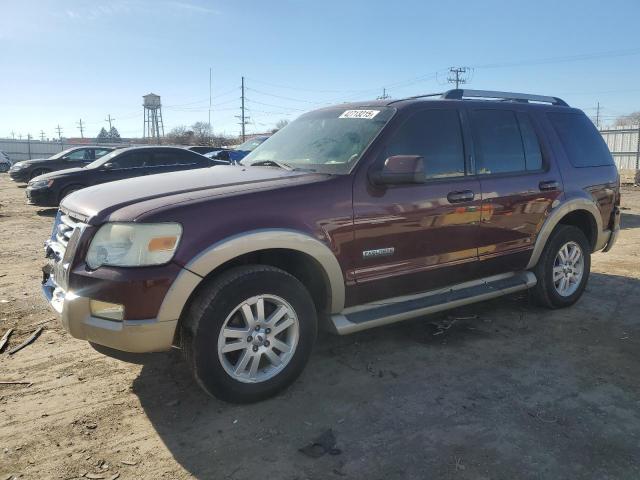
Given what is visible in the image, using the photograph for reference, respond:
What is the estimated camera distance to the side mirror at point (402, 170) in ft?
11.6

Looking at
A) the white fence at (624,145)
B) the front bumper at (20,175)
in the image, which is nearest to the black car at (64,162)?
the front bumper at (20,175)

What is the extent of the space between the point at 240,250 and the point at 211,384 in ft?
2.70

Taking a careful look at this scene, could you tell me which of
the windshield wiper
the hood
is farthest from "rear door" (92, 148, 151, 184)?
the hood

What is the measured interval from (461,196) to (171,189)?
2218 mm

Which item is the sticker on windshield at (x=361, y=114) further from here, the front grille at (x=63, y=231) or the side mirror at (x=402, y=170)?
the front grille at (x=63, y=231)

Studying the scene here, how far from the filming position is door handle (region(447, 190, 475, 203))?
4070 mm

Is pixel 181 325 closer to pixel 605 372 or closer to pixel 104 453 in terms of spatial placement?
pixel 104 453

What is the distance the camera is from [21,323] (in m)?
4.68

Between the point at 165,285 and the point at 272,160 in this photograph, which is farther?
the point at 272,160

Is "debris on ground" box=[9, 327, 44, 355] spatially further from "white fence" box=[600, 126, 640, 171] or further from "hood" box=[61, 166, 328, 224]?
"white fence" box=[600, 126, 640, 171]

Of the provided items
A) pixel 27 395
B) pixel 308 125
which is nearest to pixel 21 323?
pixel 27 395

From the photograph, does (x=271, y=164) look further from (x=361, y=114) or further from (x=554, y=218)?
(x=554, y=218)

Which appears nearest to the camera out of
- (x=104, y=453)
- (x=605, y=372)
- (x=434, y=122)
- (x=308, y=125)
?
(x=104, y=453)

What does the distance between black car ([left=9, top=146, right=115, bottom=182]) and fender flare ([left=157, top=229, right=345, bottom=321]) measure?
49.0ft
